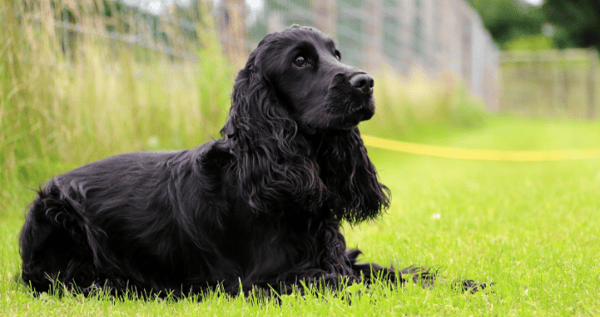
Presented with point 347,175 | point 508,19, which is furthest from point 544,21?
point 347,175

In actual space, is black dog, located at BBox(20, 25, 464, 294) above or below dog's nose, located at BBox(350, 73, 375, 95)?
below

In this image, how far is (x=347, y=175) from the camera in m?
2.58

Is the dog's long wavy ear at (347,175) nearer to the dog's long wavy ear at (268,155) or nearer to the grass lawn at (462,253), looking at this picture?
the dog's long wavy ear at (268,155)

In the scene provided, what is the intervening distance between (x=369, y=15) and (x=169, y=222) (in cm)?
1119

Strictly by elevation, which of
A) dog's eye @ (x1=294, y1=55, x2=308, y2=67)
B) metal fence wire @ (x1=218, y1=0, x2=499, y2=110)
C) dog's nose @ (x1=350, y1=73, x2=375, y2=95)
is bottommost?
dog's nose @ (x1=350, y1=73, x2=375, y2=95)

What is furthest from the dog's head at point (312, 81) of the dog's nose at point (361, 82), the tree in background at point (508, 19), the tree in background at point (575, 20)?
the tree in background at point (508, 19)

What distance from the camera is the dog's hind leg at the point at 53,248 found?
A: 2.67 metres

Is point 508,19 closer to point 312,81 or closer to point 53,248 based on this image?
point 312,81

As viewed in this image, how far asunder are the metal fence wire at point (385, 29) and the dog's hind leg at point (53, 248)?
4431 millimetres

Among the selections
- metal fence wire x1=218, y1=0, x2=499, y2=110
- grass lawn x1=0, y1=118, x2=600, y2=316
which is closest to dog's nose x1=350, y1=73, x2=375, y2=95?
grass lawn x1=0, y1=118, x2=600, y2=316

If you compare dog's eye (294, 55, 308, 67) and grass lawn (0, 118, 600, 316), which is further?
dog's eye (294, 55, 308, 67)

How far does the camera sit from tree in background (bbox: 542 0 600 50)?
35.7m

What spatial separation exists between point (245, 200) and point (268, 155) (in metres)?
0.23

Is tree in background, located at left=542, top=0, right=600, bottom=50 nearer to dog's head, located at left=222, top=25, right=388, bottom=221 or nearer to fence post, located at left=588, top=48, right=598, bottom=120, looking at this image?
fence post, located at left=588, top=48, right=598, bottom=120
